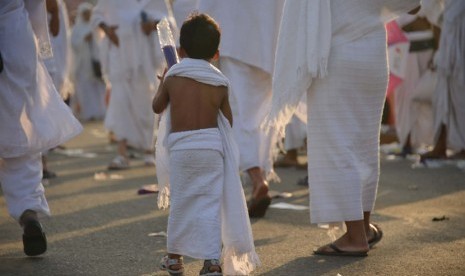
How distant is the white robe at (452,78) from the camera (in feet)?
32.4

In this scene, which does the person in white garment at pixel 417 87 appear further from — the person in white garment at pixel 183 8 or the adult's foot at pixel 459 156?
the person in white garment at pixel 183 8

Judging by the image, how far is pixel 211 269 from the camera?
464 centimetres

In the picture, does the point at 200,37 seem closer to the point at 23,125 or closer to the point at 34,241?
the point at 23,125

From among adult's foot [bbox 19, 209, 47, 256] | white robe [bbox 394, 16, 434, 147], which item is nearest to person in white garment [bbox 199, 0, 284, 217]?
adult's foot [bbox 19, 209, 47, 256]

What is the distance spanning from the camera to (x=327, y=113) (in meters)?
5.43

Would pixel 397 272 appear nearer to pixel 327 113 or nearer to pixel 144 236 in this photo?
pixel 327 113

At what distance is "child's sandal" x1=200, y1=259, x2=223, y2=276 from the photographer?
463 centimetres

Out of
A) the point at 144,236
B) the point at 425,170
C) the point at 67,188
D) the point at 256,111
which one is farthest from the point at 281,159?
the point at 144,236

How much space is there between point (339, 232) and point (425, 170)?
175 inches

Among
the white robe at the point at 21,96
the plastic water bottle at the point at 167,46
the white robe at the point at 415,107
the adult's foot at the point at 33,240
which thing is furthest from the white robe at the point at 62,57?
the plastic water bottle at the point at 167,46

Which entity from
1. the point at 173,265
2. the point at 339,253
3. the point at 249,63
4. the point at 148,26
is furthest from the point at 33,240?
the point at 148,26

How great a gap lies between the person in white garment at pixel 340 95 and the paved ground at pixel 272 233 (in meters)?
0.27

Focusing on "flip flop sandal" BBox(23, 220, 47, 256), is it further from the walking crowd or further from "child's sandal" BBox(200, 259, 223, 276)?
"child's sandal" BBox(200, 259, 223, 276)

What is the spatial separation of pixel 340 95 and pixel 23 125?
1797 millimetres
